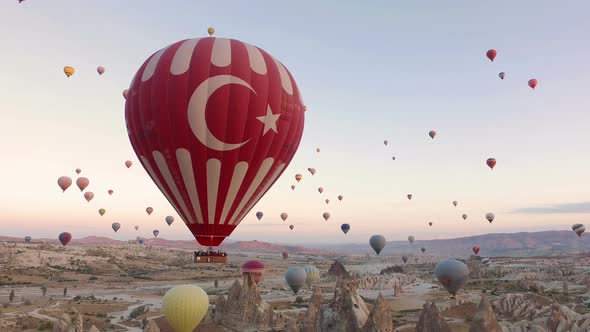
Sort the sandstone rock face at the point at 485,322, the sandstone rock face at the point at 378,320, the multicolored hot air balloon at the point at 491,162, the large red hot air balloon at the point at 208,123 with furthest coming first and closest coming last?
1. the multicolored hot air balloon at the point at 491,162
2. the large red hot air balloon at the point at 208,123
3. the sandstone rock face at the point at 378,320
4. the sandstone rock face at the point at 485,322

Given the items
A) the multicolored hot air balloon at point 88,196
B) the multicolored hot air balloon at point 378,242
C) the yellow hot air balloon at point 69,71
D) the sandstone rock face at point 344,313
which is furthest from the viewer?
the multicolored hot air balloon at point 378,242

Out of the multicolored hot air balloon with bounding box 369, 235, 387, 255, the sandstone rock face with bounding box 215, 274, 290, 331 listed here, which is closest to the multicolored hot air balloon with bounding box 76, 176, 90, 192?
the sandstone rock face with bounding box 215, 274, 290, 331

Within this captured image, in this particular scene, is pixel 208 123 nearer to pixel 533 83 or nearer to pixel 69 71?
pixel 69 71

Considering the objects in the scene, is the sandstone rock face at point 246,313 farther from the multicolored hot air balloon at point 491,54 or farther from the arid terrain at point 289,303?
the multicolored hot air balloon at point 491,54

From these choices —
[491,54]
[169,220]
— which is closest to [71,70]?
[169,220]

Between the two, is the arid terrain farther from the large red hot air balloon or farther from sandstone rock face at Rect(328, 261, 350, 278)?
the large red hot air balloon

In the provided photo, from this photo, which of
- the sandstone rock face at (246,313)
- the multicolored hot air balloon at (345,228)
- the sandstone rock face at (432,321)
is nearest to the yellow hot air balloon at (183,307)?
the sandstone rock face at (246,313)
